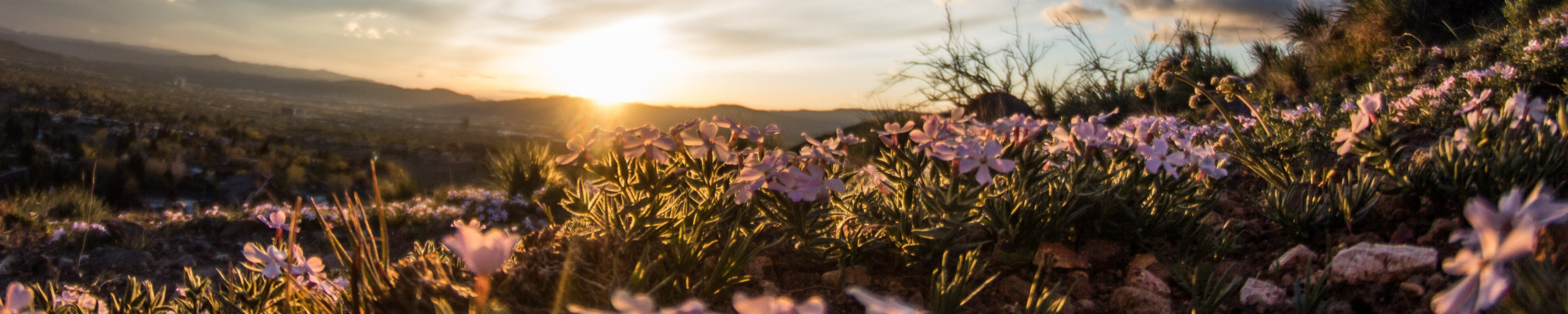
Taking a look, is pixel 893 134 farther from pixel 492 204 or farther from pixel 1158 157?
pixel 492 204

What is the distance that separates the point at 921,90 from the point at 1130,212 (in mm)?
13893

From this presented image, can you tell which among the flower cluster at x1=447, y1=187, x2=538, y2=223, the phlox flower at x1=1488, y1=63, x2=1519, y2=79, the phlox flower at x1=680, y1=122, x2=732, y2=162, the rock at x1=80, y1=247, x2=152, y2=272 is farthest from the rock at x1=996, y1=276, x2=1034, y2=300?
the flower cluster at x1=447, y1=187, x2=538, y2=223

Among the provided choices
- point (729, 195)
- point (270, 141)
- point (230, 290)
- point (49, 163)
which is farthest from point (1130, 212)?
point (270, 141)

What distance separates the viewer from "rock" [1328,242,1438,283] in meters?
1.82

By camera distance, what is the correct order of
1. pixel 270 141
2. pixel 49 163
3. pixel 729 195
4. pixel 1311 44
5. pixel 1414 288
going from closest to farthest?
pixel 1414 288
pixel 729 195
pixel 1311 44
pixel 49 163
pixel 270 141

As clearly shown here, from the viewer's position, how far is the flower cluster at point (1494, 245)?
0.80m

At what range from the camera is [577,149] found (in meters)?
2.05

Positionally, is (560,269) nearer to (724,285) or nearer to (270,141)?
(724,285)

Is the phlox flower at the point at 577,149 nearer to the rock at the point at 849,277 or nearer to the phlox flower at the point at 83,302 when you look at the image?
the rock at the point at 849,277

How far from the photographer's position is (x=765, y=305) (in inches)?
30.4

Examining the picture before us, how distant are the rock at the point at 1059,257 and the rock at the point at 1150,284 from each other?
17 centimetres

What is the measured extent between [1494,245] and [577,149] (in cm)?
194

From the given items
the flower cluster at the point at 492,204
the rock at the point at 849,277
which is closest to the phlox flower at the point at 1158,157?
the rock at the point at 849,277

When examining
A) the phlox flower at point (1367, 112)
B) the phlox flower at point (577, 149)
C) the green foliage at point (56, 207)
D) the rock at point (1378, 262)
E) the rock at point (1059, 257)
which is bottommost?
the green foliage at point (56, 207)
